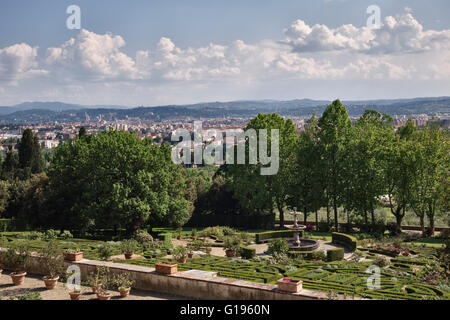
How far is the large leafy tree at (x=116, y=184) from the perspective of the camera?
32.7 metres

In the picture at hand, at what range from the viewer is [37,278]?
728 inches

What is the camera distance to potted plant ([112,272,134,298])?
1551cm

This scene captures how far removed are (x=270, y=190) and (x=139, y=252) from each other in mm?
19607

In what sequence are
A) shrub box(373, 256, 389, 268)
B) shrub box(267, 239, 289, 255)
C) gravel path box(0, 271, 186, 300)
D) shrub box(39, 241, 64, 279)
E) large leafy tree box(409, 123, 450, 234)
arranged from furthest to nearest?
large leafy tree box(409, 123, 450, 234) < shrub box(267, 239, 289, 255) < shrub box(373, 256, 389, 268) < shrub box(39, 241, 64, 279) < gravel path box(0, 271, 186, 300)

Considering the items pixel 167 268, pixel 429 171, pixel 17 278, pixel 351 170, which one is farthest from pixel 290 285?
pixel 429 171

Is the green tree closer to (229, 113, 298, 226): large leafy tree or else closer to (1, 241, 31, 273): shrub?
(229, 113, 298, 226): large leafy tree

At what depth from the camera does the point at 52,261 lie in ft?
56.3

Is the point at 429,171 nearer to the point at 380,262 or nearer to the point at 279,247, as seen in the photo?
the point at 380,262

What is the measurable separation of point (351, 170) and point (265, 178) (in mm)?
8100

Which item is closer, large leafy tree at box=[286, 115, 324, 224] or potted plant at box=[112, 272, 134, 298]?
potted plant at box=[112, 272, 134, 298]

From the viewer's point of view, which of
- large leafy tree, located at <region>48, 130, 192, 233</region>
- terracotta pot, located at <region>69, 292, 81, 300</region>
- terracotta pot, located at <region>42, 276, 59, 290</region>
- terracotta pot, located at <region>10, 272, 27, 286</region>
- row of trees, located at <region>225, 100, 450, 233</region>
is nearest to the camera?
terracotta pot, located at <region>69, 292, 81, 300</region>

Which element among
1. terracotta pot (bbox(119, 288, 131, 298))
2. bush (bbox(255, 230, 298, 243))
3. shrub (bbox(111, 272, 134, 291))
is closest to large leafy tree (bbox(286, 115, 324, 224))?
bush (bbox(255, 230, 298, 243))
